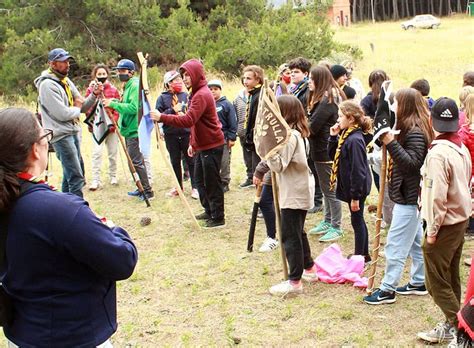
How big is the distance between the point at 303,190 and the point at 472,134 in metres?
1.76

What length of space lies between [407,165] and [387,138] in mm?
297

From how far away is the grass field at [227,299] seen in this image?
4.59 metres

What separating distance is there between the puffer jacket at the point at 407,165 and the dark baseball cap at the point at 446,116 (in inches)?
17.5

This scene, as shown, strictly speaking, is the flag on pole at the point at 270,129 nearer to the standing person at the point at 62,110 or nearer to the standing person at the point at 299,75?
the standing person at the point at 299,75

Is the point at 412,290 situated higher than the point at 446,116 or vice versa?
the point at 446,116

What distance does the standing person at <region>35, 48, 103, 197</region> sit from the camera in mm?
7105

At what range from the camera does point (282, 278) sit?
5.67 meters

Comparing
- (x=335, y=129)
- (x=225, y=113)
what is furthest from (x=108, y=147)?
(x=335, y=129)

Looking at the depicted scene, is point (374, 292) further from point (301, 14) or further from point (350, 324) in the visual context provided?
point (301, 14)

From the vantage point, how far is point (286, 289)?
17.2 feet

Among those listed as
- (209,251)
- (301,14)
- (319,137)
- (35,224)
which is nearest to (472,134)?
(319,137)

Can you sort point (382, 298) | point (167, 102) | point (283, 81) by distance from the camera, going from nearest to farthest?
point (382, 298) < point (283, 81) < point (167, 102)

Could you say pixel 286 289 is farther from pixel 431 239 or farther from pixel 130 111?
pixel 130 111

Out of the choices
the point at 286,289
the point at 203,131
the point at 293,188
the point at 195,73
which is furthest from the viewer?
the point at 203,131
